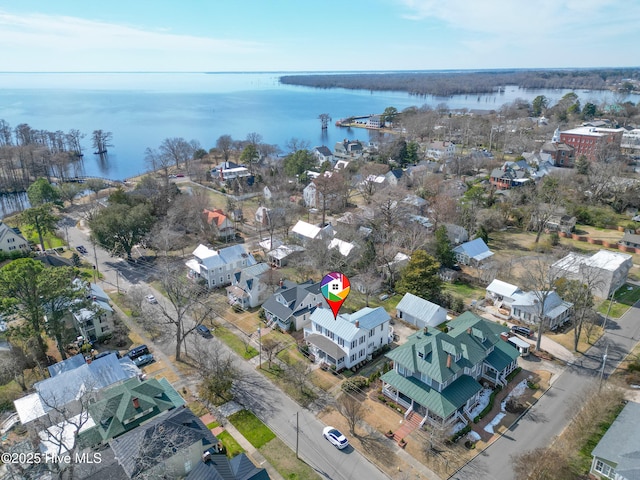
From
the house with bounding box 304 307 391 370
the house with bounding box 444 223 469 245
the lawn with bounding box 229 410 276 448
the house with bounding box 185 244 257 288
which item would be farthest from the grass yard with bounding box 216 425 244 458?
the house with bounding box 444 223 469 245

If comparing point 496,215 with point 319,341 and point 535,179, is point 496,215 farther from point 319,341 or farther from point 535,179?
point 319,341

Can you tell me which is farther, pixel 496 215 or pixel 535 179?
pixel 535 179

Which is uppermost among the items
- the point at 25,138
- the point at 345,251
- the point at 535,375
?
the point at 25,138

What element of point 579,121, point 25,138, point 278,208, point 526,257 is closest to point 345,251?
point 278,208

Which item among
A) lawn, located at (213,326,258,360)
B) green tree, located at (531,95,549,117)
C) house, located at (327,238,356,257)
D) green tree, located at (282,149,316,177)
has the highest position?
green tree, located at (531,95,549,117)

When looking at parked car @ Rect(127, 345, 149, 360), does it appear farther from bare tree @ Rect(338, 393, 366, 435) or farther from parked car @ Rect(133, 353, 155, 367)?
bare tree @ Rect(338, 393, 366, 435)

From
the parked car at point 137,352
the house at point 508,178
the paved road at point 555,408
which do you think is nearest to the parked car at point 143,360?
the parked car at point 137,352
